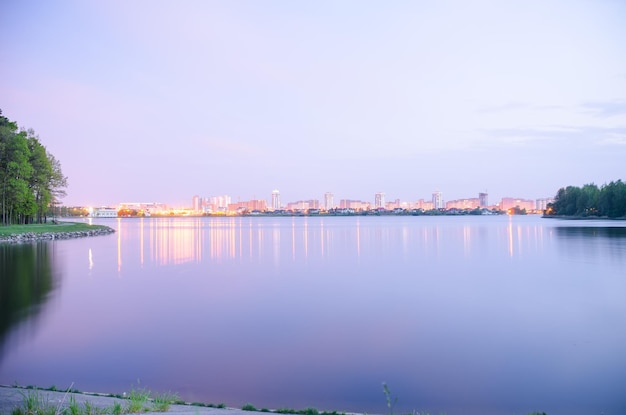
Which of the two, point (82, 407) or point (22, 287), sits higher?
point (82, 407)

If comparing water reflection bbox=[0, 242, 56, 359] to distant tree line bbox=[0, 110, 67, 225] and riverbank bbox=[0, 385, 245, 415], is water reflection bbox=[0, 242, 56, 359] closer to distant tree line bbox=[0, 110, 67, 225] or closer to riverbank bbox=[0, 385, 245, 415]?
riverbank bbox=[0, 385, 245, 415]

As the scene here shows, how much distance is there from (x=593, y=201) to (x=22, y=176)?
123 metres

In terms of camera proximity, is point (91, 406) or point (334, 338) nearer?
point (91, 406)

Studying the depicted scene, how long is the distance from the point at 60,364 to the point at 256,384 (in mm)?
4030

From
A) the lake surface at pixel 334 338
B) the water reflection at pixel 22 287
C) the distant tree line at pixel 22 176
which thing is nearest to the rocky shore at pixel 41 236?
the distant tree line at pixel 22 176

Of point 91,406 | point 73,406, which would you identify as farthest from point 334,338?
point 73,406

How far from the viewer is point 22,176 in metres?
55.8

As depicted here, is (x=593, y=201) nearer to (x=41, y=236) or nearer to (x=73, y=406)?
(x=41, y=236)

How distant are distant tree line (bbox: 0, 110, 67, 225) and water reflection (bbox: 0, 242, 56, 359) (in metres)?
25.6

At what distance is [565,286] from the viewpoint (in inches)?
787

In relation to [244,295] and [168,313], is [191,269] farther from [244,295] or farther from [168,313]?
[168,313]

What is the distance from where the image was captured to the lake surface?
8438mm

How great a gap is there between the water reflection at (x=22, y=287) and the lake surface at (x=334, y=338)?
70 mm

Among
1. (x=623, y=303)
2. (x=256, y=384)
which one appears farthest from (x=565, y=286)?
(x=256, y=384)
